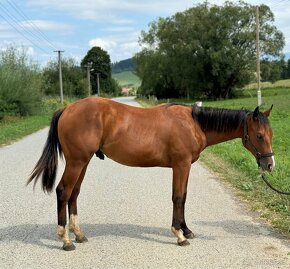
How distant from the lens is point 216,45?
55.4 m

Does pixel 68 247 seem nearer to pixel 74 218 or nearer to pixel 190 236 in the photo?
pixel 74 218

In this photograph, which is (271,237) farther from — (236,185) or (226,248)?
(236,185)

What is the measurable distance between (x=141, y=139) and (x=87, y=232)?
4.76 ft

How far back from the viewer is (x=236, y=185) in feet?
26.7

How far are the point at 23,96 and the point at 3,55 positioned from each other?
415 centimetres

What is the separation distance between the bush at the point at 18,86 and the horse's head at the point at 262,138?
90.7 feet

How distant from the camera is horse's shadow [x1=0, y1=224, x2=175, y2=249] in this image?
17.3 feet

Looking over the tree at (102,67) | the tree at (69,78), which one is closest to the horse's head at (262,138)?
the tree at (69,78)

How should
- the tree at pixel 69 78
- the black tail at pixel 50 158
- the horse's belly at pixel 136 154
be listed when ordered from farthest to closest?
the tree at pixel 69 78 → the black tail at pixel 50 158 → the horse's belly at pixel 136 154

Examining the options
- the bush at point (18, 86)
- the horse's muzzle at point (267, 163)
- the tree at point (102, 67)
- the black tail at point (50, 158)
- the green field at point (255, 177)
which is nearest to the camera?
the horse's muzzle at point (267, 163)

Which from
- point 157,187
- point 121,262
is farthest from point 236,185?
point 121,262

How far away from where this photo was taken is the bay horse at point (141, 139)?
512 cm

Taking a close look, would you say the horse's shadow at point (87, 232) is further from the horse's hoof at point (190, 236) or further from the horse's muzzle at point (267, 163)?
the horse's muzzle at point (267, 163)

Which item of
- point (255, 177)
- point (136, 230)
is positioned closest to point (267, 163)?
point (136, 230)
